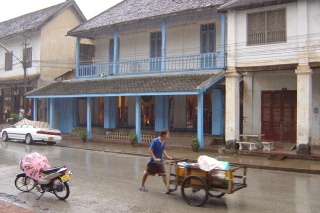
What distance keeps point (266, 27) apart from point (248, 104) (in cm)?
434

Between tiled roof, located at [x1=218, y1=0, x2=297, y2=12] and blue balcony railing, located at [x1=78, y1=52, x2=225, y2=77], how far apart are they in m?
2.13

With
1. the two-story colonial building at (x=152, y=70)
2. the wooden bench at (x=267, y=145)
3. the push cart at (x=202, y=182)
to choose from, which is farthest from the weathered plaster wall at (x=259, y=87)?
the push cart at (x=202, y=182)

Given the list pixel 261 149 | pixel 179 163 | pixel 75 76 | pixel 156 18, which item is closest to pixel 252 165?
pixel 261 149

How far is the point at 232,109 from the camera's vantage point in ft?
53.7

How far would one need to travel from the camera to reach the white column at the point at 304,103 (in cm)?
1448

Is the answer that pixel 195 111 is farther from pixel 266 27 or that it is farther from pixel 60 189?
pixel 60 189

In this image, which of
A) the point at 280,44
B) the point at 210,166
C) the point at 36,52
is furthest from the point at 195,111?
the point at 36,52

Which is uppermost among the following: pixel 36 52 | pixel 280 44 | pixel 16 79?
pixel 36 52

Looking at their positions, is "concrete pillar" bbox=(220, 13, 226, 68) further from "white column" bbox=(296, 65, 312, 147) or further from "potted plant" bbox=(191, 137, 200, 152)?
"potted plant" bbox=(191, 137, 200, 152)

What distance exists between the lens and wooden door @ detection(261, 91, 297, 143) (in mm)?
17453

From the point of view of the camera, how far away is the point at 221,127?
1891 centimetres

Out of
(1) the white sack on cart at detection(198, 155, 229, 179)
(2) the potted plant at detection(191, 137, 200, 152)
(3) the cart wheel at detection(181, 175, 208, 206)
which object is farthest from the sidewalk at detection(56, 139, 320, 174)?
(1) the white sack on cart at detection(198, 155, 229, 179)

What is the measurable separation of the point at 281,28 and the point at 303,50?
1.40 meters

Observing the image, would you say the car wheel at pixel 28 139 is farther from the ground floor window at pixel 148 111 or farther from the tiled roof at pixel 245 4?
the tiled roof at pixel 245 4
